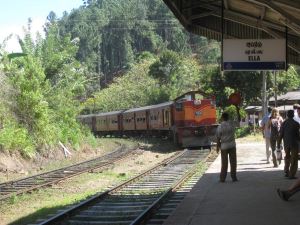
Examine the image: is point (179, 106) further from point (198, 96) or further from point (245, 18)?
point (245, 18)

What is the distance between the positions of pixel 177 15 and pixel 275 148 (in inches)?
215

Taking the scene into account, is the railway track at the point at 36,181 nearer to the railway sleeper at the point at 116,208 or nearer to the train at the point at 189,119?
the railway sleeper at the point at 116,208

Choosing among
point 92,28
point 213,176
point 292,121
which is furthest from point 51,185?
point 92,28

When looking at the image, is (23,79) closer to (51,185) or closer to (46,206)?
(51,185)

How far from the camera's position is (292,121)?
13039mm

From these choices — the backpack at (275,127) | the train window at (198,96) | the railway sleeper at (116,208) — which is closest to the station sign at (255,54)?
the backpack at (275,127)

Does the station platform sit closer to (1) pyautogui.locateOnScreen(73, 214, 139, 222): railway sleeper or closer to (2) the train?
(1) pyautogui.locateOnScreen(73, 214, 139, 222): railway sleeper

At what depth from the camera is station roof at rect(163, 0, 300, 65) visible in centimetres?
1124

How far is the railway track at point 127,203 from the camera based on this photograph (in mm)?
10195

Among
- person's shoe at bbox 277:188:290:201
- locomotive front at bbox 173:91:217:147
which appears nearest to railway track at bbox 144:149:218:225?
person's shoe at bbox 277:188:290:201

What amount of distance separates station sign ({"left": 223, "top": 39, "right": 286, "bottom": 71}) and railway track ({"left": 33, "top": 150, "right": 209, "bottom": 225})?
3.36m

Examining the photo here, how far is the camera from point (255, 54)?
1295 centimetres

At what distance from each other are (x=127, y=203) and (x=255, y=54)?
4.42 m

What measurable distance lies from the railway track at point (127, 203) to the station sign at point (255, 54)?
11.0 ft
